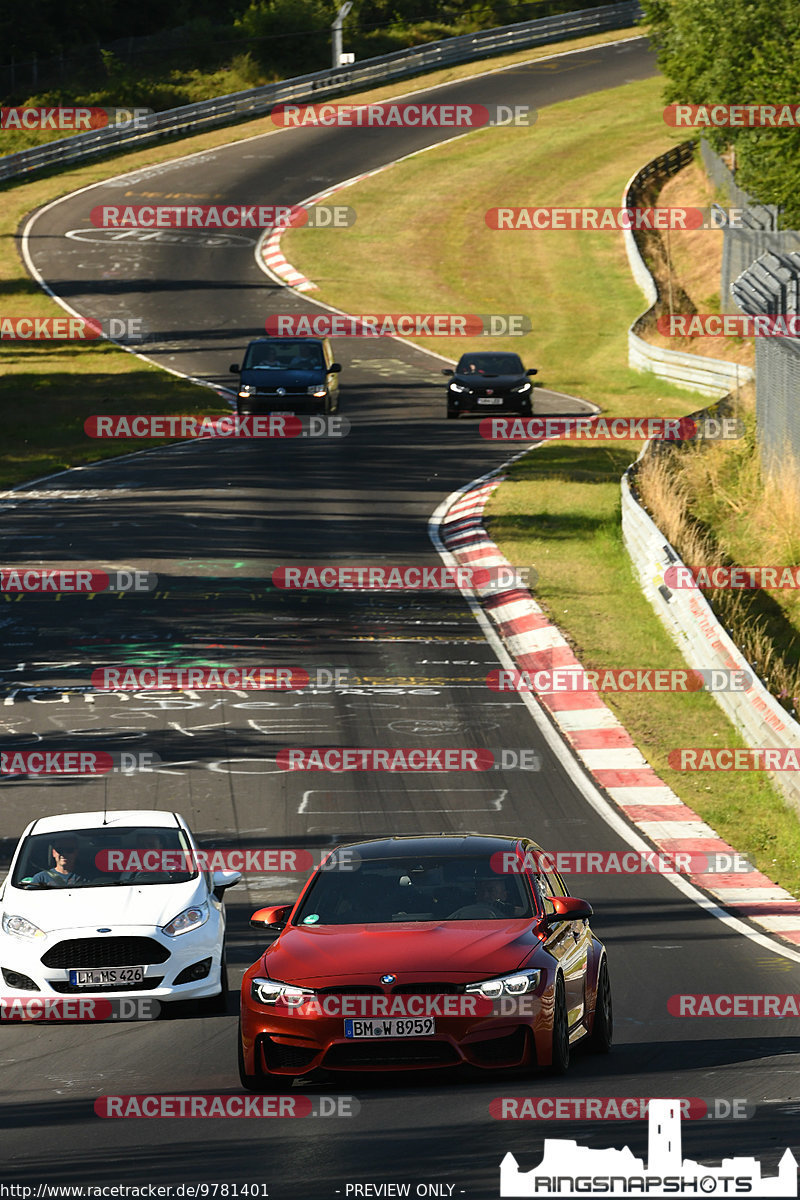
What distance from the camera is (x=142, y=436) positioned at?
39750 mm

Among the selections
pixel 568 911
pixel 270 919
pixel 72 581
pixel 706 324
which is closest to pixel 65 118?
pixel 706 324

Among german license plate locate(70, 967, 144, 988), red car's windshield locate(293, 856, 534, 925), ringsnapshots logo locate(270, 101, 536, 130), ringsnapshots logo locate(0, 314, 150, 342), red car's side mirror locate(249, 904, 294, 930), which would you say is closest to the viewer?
A: red car's windshield locate(293, 856, 534, 925)

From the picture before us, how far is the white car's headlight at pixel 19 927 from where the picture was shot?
12000 mm

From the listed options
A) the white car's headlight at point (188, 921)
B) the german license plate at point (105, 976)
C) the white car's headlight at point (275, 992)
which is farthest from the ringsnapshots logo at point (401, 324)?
the white car's headlight at point (275, 992)

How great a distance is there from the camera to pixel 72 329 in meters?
52.5

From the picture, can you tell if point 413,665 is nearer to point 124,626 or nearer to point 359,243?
point 124,626

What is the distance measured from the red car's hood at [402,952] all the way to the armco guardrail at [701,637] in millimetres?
7624

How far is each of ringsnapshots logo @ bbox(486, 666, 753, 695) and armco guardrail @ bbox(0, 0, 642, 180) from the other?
183 ft

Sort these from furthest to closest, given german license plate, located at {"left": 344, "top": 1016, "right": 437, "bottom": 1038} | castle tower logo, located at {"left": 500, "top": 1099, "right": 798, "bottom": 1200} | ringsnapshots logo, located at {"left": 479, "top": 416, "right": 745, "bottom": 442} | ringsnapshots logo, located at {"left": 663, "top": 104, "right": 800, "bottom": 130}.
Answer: ringsnapshots logo, located at {"left": 663, "top": 104, "right": 800, "bottom": 130}
ringsnapshots logo, located at {"left": 479, "top": 416, "right": 745, "bottom": 442}
german license plate, located at {"left": 344, "top": 1016, "right": 437, "bottom": 1038}
castle tower logo, located at {"left": 500, "top": 1099, "right": 798, "bottom": 1200}

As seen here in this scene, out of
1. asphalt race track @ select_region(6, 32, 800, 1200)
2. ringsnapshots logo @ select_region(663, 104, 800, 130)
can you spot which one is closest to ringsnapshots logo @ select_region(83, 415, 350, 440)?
asphalt race track @ select_region(6, 32, 800, 1200)

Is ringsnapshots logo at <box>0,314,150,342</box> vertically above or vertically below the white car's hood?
below

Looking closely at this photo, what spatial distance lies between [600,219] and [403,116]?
52.0 feet

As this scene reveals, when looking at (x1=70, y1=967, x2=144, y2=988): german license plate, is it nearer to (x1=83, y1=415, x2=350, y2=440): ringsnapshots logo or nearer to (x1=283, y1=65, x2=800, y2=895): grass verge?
(x1=283, y1=65, x2=800, y2=895): grass verge

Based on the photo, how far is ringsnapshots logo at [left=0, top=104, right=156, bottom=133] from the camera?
78750mm
